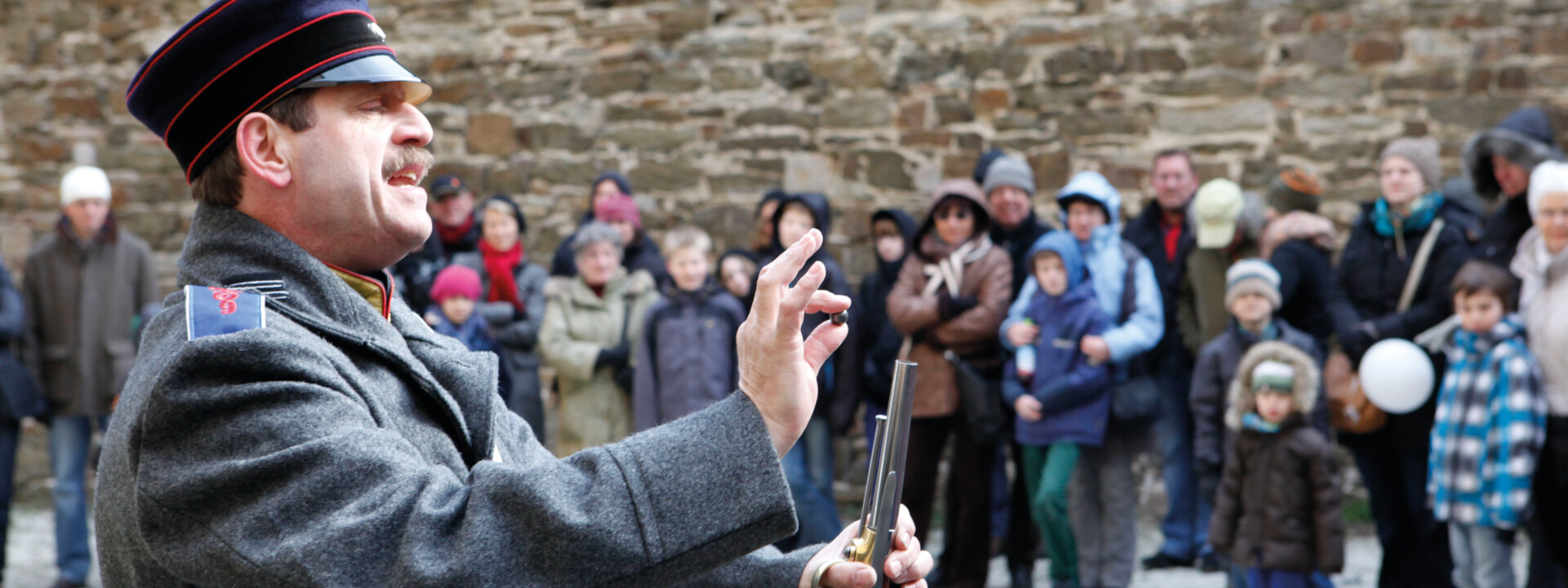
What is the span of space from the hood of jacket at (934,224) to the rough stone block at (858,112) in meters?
1.49

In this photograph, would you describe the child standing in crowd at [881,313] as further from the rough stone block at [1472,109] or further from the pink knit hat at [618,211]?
the rough stone block at [1472,109]

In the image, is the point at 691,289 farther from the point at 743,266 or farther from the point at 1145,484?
the point at 1145,484

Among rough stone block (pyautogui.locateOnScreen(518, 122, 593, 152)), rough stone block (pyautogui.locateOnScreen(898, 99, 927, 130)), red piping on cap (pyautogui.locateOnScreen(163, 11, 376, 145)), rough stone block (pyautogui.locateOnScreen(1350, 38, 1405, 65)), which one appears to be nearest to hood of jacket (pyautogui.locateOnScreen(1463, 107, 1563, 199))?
rough stone block (pyautogui.locateOnScreen(1350, 38, 1405, 65))

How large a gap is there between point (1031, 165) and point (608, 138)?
2425mm

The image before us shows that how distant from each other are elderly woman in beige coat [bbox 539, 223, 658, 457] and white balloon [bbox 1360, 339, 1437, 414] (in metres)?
2.88

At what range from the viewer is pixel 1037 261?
17.1ft

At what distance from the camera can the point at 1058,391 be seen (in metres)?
5.02

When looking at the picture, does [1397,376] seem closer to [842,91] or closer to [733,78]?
[842,91]

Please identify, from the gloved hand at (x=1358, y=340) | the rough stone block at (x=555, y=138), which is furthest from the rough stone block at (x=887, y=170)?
the gloved hand at (x=1358, y=340)

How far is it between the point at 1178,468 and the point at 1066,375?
82cm

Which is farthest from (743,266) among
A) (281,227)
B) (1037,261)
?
(281,227)

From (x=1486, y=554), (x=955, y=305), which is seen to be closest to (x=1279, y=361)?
(x=1486, y=554)

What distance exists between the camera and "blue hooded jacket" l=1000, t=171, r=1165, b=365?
16.6ft

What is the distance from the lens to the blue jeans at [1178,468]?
17.9 ft
